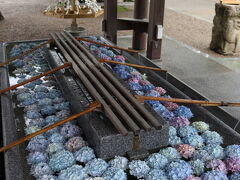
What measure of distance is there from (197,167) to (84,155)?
2.19 ft

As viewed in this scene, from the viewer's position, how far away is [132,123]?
183 centimetres

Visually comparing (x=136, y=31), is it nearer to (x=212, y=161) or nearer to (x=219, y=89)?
(x=219, y=89)

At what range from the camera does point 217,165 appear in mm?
1836

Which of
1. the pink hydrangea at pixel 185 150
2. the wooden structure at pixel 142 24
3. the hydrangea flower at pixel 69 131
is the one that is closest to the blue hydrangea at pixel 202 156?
the pink hydrangea at pixel 185 150

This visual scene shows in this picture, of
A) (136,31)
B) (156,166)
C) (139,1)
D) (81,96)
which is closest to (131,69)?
(81,96)

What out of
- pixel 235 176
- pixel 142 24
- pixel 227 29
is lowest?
pixel 235 176

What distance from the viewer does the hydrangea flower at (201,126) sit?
2.23 metres

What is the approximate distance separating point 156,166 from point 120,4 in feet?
32.6

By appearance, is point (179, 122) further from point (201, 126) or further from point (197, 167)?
point (197, 167)

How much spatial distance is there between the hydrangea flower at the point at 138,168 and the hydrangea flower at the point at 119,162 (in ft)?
0.11

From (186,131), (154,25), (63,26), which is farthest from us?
(63,26)

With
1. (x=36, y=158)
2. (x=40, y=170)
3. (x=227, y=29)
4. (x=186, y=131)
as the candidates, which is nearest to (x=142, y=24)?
(x=227, y=29)

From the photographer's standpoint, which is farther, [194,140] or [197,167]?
[194,140]

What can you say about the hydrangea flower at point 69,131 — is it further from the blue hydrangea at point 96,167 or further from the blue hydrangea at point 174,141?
the blue hydrangea at point 174,141
